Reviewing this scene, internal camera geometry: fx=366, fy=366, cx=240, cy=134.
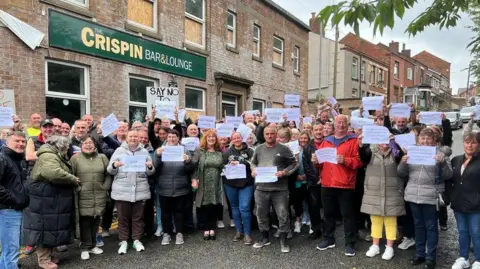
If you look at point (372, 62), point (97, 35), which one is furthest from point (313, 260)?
point (372, 62)

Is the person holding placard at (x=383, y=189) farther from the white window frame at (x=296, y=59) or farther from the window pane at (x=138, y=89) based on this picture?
the white window frame at (x=296, y=59)

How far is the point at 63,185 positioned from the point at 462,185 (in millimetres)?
4858

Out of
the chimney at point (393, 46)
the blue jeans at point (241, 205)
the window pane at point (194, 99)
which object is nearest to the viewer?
the blue jeans at point (241, 205)

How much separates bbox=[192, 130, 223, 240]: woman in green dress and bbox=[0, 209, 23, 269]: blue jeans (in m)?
2.45

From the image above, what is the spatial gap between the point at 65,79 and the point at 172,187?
505 centimetres

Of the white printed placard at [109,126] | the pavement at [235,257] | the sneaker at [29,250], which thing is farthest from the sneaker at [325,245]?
the sneaker at [29,250]

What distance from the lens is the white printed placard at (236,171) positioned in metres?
5.45

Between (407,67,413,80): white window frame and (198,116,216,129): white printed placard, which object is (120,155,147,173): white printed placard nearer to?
(198,116,216,129): white printed placard

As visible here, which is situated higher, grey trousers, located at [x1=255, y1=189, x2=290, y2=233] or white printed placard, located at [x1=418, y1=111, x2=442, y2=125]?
white printed placard, located at [x1=418, y1=111, x2=442, y2=125]

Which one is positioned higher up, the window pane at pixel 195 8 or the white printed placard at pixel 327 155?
the window pane at pixel 195 8

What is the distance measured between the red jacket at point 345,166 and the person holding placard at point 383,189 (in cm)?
12

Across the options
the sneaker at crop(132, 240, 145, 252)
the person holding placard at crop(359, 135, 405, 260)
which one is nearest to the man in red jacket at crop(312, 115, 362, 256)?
the person holding placard at crop(359, 135, 405, 260)

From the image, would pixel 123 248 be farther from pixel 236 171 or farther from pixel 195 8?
pixel 195 8

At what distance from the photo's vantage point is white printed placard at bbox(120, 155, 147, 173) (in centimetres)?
505
